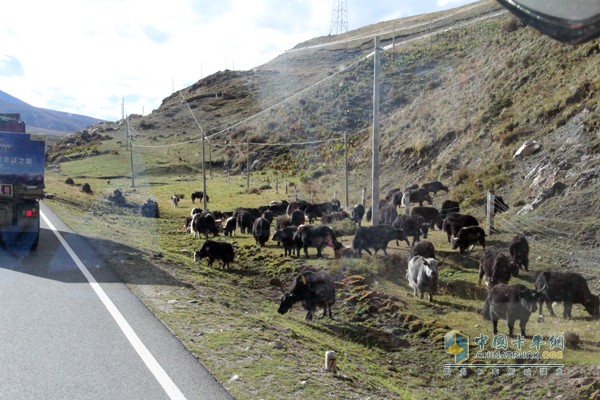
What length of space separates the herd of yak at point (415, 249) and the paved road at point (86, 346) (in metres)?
5.07

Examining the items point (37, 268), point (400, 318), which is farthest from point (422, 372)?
point (37, 268)

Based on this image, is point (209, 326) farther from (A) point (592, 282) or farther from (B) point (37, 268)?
(A) point (592, 282)

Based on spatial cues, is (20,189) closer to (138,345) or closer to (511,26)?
(138,345)

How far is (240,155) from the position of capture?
76.6 metres

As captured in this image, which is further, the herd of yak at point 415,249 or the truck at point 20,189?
the truck at point 20,189

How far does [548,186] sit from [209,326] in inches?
681

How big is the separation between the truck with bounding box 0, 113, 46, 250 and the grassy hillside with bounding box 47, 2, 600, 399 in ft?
6.77

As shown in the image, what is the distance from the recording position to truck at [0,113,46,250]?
1470 cm

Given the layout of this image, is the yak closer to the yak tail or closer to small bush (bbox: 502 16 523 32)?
the yak tail

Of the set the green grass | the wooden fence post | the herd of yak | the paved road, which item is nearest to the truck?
the green grass

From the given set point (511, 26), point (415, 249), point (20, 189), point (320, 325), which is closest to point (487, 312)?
point (320, 325)

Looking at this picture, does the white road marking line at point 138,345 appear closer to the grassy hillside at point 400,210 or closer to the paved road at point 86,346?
the paved road at point 86,346

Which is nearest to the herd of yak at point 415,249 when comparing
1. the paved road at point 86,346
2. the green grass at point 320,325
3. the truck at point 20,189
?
the green grass at point 320,325

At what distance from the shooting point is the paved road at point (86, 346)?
591 cm
